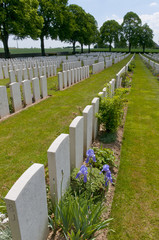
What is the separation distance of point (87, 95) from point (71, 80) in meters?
2.59

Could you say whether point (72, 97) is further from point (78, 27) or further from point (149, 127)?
point (78, 27)

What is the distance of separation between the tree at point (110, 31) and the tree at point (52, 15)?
29761mm

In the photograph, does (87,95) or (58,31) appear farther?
(58,31)

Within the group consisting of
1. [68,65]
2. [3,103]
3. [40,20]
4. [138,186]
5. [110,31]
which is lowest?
[138,186]

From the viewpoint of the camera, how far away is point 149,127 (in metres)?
4.79

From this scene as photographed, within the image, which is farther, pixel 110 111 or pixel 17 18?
pixel 17 18

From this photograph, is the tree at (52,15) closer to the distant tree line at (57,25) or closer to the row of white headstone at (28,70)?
the distant tree line at (57,25)

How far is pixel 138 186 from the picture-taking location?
2.69 m

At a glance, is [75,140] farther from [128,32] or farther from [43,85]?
[128,32]

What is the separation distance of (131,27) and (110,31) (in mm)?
7147

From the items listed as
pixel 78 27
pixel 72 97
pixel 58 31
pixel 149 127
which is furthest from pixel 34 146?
pixel 78 27

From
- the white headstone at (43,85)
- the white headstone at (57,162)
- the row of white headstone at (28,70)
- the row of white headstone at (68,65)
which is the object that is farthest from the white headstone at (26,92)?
the row of white headstone at (68,65)

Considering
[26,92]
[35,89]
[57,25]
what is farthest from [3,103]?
[57,25]

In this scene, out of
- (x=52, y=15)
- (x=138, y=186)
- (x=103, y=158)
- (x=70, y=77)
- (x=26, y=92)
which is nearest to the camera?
(x=138, y=186)
